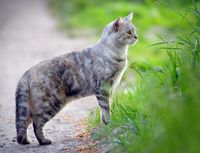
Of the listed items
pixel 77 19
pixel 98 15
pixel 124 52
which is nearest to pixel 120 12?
pixel 98 15

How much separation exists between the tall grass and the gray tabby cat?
33 cm

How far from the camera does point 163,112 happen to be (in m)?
4.26

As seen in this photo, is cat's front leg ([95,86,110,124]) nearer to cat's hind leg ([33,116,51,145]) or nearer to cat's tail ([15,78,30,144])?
cat's hind leg ([33,116,51,145])

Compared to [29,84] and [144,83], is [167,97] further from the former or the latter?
[29,84]

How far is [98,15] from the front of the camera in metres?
17.5

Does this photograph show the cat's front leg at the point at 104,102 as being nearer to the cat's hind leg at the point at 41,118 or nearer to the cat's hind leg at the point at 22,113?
the cat's hind leg at the point at 41,118

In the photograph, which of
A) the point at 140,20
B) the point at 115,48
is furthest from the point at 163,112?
the point at 140,20

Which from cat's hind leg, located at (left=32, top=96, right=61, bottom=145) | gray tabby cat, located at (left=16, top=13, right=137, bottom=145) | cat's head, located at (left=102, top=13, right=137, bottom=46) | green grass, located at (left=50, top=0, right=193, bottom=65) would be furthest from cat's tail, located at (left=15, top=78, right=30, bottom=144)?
green grass, located at (left=50, top=0, right=193, bottom=65)

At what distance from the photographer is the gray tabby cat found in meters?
6.26

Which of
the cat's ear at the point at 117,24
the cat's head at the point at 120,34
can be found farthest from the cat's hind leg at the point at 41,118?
the cat's ear at the point at 117,24

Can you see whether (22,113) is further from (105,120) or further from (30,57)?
(30,57)

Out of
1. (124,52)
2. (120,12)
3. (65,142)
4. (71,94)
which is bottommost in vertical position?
(65,142)

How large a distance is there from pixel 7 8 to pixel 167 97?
2360 cm

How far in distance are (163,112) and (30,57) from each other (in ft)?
30.5
